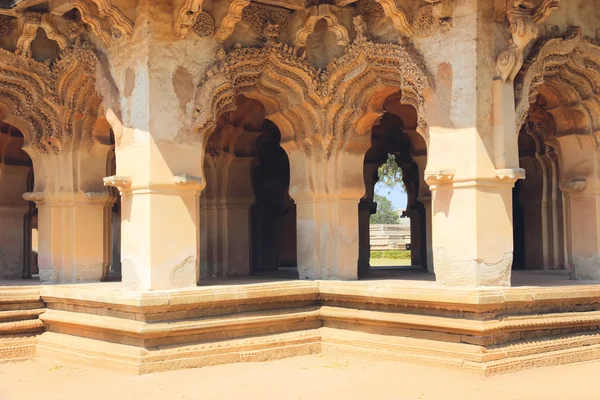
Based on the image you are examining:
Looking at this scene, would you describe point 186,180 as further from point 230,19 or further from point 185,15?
point 230,19

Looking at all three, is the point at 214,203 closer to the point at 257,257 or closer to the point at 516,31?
the point at 257,257

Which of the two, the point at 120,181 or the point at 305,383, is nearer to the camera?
the point at 305,383

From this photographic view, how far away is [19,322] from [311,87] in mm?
4244

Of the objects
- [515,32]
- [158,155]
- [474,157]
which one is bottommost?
[474,157]

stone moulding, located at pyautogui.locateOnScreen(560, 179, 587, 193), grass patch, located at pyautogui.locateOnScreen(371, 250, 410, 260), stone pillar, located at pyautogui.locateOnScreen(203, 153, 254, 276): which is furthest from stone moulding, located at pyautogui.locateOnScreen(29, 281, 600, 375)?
grass patch, located at pyautogui.locateOnScreen(371, 250, 410, 260)

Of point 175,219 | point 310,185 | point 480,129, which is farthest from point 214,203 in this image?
point 480,129

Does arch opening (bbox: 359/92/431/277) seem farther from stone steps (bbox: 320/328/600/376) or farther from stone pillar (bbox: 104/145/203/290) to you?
stone pillar (bbox: 104/145/203/290)

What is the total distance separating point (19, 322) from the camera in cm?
891

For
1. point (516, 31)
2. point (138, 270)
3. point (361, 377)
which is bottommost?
point (361, 377)

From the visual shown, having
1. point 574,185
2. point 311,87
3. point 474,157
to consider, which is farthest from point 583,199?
point 311,87

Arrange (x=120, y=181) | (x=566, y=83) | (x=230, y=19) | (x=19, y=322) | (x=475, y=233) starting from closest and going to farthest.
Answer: (x=475, y=233)
(x=120, y=181)
(x=230, y=19)
(x=19, y=322)
(x=566, y=83)

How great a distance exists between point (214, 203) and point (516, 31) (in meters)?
5.08

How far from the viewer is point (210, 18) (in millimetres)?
8570

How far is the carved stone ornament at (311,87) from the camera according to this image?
27.9 ft
